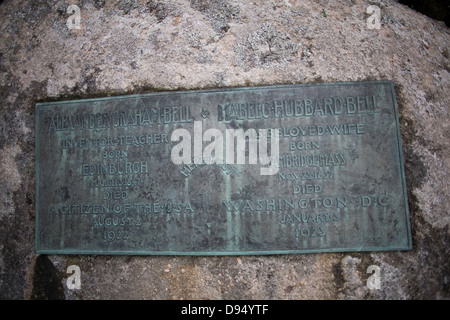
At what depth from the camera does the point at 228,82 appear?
6.48 ft

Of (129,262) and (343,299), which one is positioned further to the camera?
(129,262)

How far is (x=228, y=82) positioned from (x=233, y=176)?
65 centimetres

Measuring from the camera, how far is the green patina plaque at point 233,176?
181 centimetres

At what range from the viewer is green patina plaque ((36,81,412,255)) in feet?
5.95

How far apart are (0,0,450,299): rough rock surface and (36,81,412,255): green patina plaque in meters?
0.11

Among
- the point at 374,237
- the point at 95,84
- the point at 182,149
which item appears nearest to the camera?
the point at 374,237

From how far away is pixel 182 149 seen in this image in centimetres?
191

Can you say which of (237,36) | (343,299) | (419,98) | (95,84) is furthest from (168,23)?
(343,299)

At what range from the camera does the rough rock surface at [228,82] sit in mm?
1840

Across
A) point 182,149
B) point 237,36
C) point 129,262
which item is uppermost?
point 237,36

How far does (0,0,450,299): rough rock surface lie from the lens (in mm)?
1840

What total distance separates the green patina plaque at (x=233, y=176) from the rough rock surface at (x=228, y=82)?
0.11m
